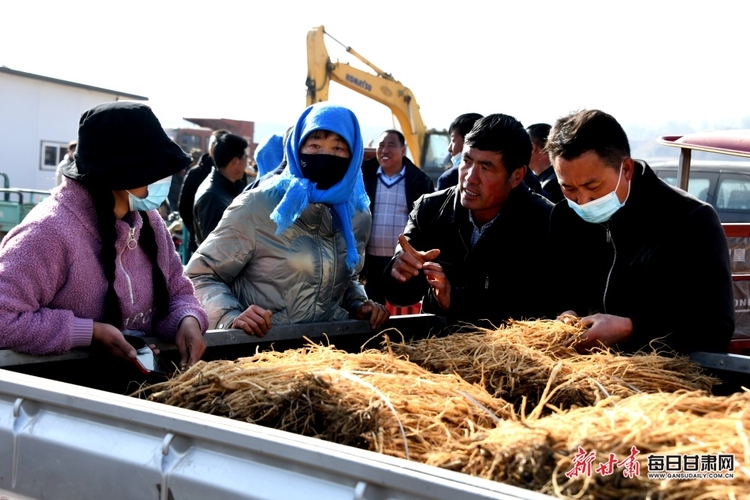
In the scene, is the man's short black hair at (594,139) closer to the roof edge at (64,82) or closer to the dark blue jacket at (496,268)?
the dark blue jacket at (496,268)

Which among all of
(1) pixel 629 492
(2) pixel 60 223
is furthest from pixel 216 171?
(1) pixel 629 492

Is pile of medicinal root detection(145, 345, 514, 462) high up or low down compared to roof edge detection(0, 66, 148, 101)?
down

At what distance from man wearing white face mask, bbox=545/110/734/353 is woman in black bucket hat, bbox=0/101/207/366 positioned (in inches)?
63.9

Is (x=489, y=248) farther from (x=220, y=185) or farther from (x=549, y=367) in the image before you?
(x=220, y=185)

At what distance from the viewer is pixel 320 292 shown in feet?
12.4

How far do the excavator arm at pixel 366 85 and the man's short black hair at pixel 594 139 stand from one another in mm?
11151

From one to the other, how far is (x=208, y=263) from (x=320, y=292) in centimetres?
56

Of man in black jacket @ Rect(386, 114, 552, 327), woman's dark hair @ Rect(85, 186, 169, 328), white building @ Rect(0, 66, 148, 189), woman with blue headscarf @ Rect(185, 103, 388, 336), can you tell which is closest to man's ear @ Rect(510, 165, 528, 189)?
man in black jacket @ Rect(386, 114, 552, 327)

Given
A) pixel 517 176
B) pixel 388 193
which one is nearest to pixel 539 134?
pixel 388 193

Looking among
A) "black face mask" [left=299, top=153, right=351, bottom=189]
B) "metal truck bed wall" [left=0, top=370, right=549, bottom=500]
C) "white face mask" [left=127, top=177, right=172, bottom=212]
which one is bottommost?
"metal truck bed wall" [left=0, top=370, right=549, bottom=500]

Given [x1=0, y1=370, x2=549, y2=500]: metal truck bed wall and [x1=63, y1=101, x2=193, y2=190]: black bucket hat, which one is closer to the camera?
[x1=0, y1=370, x2=549, y2=500]: metal truck bed wall

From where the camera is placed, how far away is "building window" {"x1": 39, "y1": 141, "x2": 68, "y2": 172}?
2615cm

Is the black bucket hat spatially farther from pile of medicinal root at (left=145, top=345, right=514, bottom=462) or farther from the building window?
the building window

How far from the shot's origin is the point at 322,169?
12.6 ft
